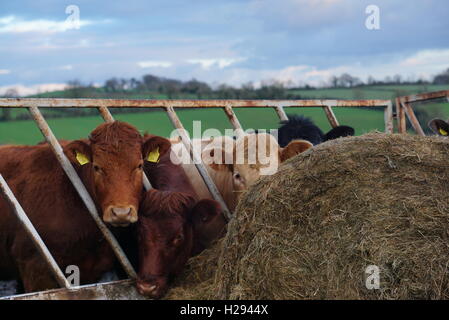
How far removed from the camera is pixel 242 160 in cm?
644

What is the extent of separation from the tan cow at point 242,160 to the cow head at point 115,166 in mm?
1021

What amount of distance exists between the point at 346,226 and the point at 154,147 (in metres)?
2.30

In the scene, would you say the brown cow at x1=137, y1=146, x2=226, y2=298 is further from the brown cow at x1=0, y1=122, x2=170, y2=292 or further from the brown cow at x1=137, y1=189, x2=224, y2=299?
the brown cow at x1=0, y1=122, x2=170, y2=292

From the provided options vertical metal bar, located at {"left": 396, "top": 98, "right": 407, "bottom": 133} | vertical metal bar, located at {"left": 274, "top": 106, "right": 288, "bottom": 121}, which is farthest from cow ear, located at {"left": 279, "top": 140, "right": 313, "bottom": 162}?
vertical metal bar, located at {"left": 396, "top": 98, "right": 407, "bottom": 133}

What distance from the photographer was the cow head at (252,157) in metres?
6.32

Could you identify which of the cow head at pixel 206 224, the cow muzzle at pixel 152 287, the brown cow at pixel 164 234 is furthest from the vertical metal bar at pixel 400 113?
the cow muzzle at pixel 152 287

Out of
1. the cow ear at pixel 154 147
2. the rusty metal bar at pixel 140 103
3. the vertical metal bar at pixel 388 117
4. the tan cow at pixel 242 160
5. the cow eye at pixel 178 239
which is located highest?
the rusty metal bar at pixel 140 103

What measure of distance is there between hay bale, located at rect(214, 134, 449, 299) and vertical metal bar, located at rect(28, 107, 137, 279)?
1.31 meters

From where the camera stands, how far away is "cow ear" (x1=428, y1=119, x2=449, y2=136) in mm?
8727

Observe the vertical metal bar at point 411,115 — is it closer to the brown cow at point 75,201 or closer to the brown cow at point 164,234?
the brown cow at point 164,234

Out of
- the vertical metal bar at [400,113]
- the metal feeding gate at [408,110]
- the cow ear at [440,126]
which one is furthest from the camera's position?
the vertical metal bar at [400,113]

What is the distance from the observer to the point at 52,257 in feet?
17.8

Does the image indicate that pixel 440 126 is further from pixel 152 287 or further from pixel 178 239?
pixel 152 287
